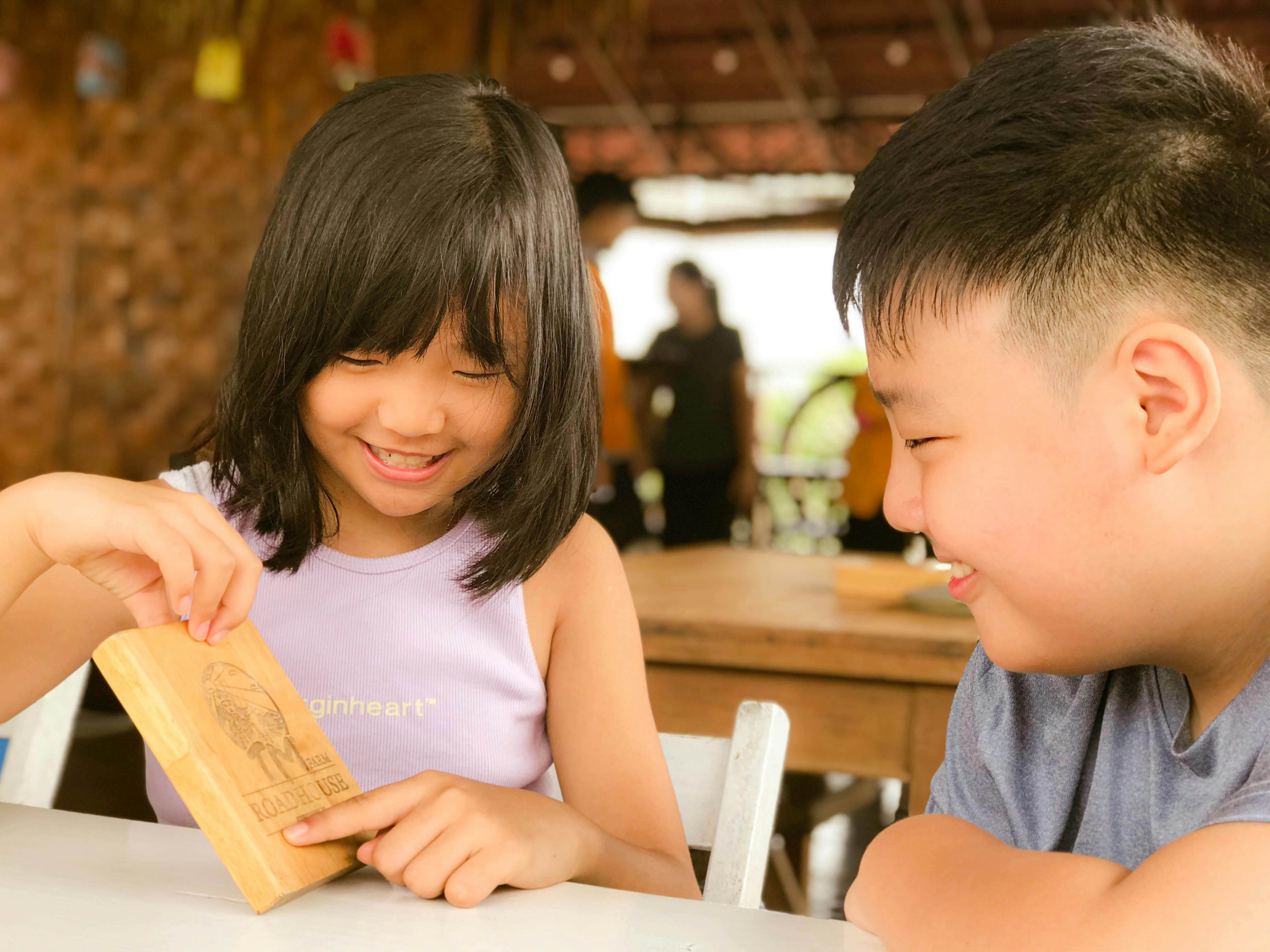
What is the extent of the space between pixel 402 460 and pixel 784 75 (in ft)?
28.5

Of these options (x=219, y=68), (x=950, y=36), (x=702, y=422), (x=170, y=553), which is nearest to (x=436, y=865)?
(x=170, y=553)

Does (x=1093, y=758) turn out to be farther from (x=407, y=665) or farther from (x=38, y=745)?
(x=38, y=745)

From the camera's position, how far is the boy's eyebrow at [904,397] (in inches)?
23.5

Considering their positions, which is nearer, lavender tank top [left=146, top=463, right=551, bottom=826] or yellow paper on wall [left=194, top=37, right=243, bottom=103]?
lavender tank top [left=146, top=463, right=551, bottom=826]

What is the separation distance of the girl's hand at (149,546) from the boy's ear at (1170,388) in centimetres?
48

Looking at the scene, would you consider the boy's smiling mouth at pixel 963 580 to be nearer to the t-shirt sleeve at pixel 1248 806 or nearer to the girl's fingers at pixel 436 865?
the t-shirt sleeve at pixel 1248 806

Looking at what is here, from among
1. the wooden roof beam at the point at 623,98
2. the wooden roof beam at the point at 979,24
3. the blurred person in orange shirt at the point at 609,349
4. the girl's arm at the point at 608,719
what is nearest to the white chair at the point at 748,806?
the girl's arm at the point at 608,719

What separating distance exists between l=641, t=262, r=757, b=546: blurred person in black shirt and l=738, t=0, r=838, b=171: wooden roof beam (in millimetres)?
4117

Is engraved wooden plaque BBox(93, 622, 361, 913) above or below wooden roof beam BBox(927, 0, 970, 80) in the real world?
below

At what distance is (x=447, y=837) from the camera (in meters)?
0.66

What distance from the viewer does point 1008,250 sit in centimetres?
58

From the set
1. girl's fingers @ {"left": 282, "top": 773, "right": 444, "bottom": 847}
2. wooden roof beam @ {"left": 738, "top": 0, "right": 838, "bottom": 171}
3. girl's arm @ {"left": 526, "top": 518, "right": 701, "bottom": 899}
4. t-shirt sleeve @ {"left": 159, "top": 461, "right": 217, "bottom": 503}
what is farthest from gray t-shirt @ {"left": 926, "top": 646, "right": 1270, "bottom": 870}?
wooden roof beam @ {"left": 738, "top": 0, "right": 838, "bottom": 171}

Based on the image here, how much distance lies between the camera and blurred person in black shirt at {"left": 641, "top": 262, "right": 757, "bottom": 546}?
4660 millimetres

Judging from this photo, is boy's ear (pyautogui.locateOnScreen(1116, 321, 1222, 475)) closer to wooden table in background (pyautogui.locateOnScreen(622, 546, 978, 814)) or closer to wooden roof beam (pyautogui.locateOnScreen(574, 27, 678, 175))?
wooden table in background (pyautogui.locateOnScreen(622, 546, 978, 814))
